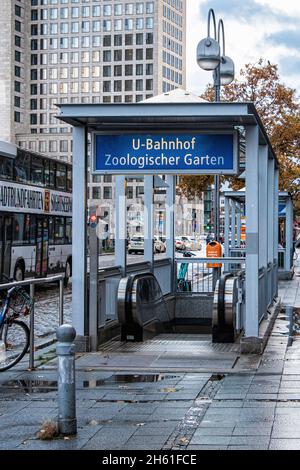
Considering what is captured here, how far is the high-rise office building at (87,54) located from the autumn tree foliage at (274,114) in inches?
4774

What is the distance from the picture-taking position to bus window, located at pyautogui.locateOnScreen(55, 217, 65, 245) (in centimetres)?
2753

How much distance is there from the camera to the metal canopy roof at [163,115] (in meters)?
11.4

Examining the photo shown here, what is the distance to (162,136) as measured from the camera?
12.3 metres

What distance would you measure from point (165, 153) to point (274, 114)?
27972mm

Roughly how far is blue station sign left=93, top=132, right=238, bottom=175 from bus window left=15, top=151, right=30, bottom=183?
11.3m

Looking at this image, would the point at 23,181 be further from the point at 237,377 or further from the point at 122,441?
the point at 122,441

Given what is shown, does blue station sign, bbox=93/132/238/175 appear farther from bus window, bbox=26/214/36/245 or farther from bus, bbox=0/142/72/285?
bus window, bbox=26/214/36/245

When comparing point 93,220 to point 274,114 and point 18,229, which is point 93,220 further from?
point 274,114

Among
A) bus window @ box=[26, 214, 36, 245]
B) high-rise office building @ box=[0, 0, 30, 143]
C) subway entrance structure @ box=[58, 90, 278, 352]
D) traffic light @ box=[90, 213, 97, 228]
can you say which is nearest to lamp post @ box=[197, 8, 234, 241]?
bus window @ box=[26, 214, 36, 245]

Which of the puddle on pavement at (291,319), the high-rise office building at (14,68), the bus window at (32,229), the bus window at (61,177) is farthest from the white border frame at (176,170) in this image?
the high-rise office building at (14,68)

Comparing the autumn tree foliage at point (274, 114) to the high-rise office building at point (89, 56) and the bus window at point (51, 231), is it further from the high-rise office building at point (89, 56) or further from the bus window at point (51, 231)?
the high-rise office building at point (89, 56)

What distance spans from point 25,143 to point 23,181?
134 meters

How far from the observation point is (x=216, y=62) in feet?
71.2
